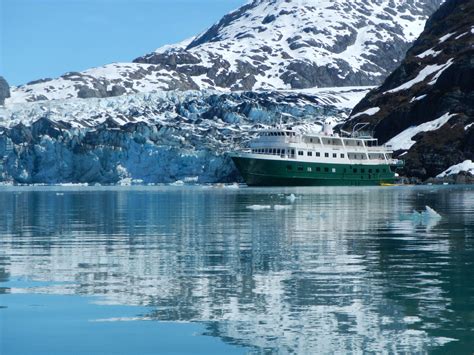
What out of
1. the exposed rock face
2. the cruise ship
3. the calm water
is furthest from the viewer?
the exposed rock face

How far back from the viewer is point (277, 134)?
111688mm

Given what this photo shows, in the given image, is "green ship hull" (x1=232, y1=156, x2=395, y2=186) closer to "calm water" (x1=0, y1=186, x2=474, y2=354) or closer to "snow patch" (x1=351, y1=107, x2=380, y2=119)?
"snow patch" (x1=351, y1=107, x2=380, y2=119)

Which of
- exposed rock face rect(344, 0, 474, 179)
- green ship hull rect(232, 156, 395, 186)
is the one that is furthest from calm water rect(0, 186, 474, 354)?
exposed rock face rect(344, 0, 474, 179)

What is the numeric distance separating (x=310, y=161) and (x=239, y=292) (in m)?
94.9

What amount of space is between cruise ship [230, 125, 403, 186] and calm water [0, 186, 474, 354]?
78.8m

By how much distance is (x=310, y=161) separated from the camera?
10969 centimetres

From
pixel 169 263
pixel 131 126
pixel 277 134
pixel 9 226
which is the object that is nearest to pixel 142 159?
pixel 131 126

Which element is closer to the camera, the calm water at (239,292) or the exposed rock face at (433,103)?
the calm water at (239,292)

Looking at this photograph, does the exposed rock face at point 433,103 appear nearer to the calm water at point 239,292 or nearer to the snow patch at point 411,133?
the snow patch at point 411,133

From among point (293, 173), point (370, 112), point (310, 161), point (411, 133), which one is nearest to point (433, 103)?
point (411, 133)

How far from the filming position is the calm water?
457 inches

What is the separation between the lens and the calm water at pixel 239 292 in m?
11.6

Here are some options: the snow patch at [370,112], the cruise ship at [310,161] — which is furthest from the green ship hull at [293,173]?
the snow patch at [370,112]

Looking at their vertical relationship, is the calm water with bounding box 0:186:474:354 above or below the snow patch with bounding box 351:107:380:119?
below
